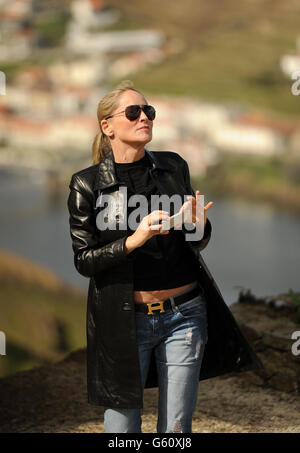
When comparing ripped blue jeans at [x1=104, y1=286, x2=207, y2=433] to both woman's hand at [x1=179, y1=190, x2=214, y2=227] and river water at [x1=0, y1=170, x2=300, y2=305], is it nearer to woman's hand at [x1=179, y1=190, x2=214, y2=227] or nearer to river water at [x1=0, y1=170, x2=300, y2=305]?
woman's hand at [x1=179, y1=190, x2=214, y2=227]

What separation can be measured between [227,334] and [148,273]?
1.13ft

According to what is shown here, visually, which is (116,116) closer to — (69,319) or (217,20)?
(69,319)

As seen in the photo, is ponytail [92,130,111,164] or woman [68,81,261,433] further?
ponytail [92,130,111,164]

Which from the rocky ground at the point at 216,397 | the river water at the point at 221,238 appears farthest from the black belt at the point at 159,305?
the river water at the point at 221,238

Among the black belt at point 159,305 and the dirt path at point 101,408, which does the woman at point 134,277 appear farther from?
the dirt path at point 101,408

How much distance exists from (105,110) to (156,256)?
1.22 ft

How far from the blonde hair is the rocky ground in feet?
4.40

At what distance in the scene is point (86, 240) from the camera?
5.53 feet

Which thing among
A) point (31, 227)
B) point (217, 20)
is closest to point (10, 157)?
point (31, 227)

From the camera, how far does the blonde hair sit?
1.73 m

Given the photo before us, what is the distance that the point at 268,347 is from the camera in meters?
3.14

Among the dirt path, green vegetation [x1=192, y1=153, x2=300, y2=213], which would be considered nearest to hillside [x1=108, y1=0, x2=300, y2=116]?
green vegetation [x1=192, y1=153, x2=300, y2=213]

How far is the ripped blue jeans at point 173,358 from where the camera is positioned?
1.69 metres

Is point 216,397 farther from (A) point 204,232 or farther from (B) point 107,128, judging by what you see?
(B) point 107,128
